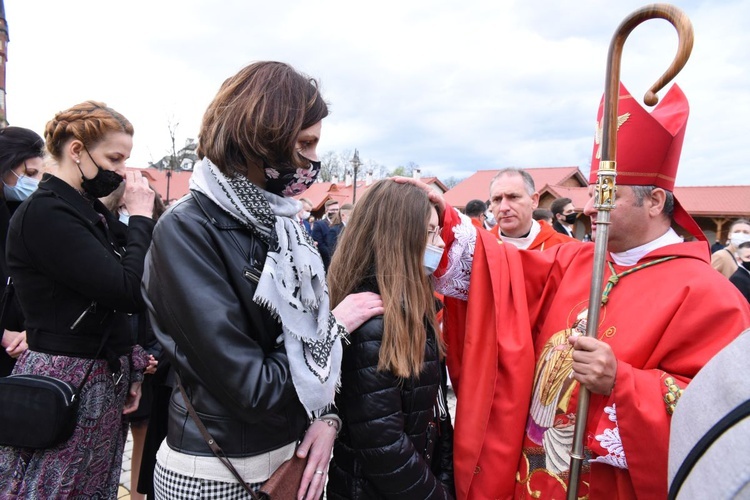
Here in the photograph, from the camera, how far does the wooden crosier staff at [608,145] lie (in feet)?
4.74

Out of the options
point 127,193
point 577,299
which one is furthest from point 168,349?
point 577,299

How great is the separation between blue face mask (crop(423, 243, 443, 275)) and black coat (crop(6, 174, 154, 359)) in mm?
1170

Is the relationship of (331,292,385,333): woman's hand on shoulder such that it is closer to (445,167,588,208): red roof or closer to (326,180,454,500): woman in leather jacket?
(326,180,454,500): woman in leather jacket

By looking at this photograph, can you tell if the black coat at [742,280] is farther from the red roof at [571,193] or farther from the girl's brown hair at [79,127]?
the red roof at [571,193]

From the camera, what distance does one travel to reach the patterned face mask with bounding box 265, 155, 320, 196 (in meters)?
1.36

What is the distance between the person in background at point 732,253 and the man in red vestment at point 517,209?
6.76 feet

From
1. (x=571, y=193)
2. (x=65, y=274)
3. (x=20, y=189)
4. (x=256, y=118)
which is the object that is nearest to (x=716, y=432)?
(x=256, y=118)

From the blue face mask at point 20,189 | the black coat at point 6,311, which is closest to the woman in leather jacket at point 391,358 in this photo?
the black coat at point 6,311

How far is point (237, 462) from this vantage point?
4.17 ft

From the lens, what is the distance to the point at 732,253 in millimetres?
5477

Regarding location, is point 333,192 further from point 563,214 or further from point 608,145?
point 608,145

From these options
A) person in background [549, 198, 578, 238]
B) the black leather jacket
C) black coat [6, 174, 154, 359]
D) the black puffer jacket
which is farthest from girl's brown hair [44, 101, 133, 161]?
person in background [549, 198, 578, 238]

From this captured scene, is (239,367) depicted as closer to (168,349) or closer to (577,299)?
(168,349)

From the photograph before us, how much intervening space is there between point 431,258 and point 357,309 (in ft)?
1.47
